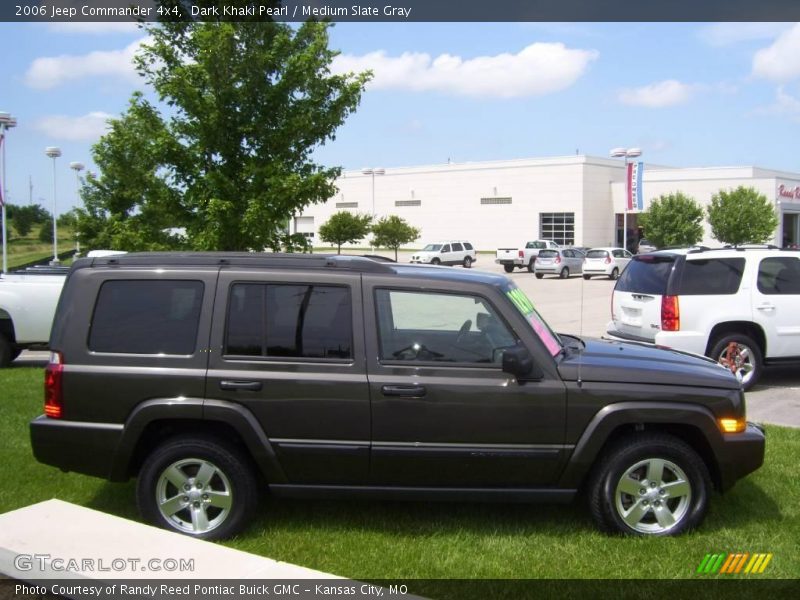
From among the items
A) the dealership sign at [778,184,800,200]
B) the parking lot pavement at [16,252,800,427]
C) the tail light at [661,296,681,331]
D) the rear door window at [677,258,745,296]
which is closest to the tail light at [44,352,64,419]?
the parking lot pavement at [16,252,800,427]

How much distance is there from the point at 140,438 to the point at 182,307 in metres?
0.85

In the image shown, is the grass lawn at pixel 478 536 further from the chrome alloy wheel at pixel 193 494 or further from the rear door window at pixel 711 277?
the rear door window at pixel 711 277

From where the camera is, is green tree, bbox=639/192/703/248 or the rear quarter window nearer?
the rear quarter window

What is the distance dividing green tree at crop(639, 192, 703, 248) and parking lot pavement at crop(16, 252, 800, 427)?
15.0 meters

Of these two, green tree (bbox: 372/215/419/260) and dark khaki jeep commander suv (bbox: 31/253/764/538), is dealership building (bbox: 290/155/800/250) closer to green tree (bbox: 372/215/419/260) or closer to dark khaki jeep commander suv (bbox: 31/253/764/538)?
green tree (bbox: 372/215/419/260)

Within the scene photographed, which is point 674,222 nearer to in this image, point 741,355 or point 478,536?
point 741,355

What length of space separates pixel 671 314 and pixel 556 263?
96.8 feet

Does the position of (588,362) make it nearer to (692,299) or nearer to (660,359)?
(660,359)

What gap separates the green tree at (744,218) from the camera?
5325 cm

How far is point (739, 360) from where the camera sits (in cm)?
988

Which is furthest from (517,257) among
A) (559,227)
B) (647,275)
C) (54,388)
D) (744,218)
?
(54,388)

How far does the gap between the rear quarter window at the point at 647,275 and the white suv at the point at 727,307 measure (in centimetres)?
2

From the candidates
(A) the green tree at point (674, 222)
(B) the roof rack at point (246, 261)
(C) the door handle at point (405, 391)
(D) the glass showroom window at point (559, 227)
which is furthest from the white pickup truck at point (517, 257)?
(C) the door handle at point (405, 391)

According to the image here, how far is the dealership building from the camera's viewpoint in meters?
62.8
